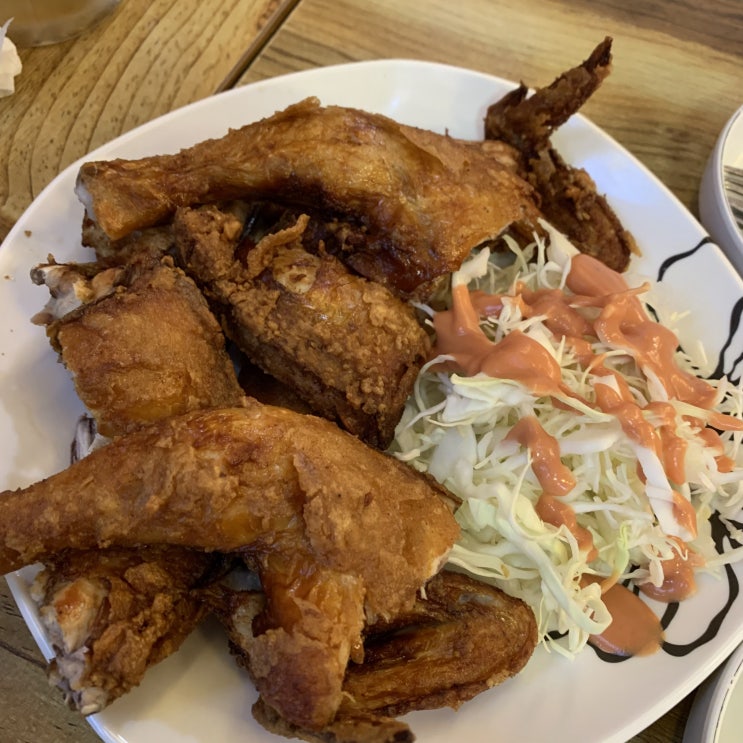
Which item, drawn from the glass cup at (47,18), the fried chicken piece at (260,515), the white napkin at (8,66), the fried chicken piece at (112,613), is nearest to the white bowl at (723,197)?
the fried chicken piece at (260,515)

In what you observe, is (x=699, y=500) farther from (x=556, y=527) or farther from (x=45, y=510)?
(x=45, y=510)

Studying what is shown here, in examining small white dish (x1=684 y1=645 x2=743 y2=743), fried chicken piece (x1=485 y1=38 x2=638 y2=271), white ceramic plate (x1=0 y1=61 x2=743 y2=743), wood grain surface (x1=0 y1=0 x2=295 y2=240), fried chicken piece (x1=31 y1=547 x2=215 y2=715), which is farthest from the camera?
wood grain surface (x1=0 y1=0 x2=295 y2=240)

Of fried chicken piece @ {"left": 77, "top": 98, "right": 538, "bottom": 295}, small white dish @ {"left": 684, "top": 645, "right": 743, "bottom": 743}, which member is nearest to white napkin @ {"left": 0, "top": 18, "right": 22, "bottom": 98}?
fried chicken piece @ {"left": 77, "top": 98, "right": 538, "bottom": 295}

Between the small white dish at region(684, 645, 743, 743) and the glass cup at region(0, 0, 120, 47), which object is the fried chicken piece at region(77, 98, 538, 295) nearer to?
the glass cup at region(0, 0, 120, 47)

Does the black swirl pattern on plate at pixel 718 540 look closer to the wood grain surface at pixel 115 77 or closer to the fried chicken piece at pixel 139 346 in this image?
the fried chicken piece at pixel 139 346

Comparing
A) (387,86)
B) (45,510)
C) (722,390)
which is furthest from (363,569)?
(387,86)

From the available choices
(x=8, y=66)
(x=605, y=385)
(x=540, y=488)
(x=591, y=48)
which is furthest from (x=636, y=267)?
(x=8, y=66)
